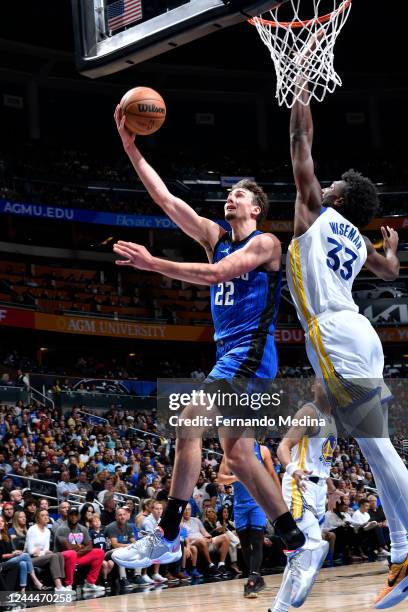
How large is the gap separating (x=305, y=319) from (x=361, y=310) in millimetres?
26275

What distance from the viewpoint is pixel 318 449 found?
5.76 m

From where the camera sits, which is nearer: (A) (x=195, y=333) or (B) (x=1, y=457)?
(B) (x=1, y=457)

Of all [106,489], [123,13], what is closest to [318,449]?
[123,13]

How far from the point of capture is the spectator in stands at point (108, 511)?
417 inches

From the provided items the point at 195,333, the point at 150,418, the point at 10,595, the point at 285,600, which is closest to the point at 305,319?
the point at 285,600

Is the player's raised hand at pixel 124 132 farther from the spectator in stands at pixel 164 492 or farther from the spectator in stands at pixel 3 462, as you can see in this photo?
the spectator in stands at pixel 3 462

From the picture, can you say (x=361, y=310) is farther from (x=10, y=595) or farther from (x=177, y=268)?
(x=177, y=268)

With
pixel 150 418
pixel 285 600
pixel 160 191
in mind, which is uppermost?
pixel 160 191

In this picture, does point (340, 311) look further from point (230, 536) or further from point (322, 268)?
point (230, 536)

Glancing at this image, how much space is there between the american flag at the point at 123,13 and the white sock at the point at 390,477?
10.9 ft

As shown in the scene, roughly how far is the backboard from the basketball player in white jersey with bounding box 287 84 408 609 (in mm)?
870

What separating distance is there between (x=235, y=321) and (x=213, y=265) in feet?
2.25

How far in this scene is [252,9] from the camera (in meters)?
4.95

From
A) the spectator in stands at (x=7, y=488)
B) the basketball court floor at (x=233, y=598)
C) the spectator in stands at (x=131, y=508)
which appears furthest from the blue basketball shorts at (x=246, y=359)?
the spectator in stands at (x=7, y=488)
